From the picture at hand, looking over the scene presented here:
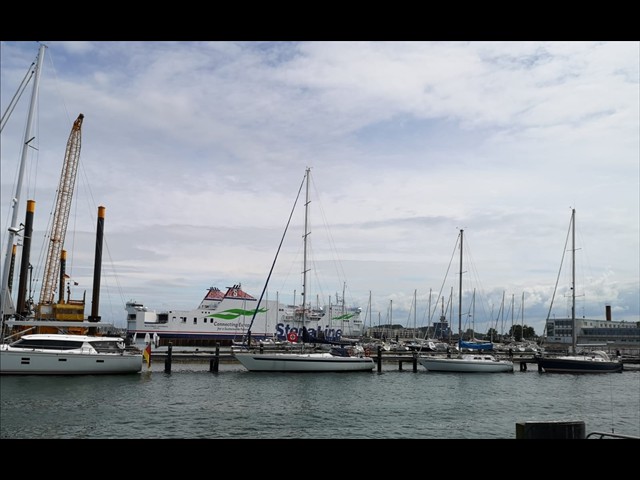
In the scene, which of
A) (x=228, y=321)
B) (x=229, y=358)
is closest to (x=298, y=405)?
(x=229, y=358)

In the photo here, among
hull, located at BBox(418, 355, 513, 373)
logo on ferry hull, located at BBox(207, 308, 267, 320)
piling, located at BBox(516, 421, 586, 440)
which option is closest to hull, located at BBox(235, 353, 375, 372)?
hull, located at BBox(418, 355, 513, 373)

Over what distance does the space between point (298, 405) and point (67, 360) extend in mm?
17460

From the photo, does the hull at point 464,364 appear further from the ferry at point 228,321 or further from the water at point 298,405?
the ferry at point 228,321

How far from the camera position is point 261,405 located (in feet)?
83.6

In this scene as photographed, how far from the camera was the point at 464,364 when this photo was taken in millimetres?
44281

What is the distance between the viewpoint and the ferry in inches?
2808

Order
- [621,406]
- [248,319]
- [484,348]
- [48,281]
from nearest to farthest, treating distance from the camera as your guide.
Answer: [621,406]
[48,281]
[484,348]
[248,319]

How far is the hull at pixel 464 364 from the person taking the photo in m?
44.2

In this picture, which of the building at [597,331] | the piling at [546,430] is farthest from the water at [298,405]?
the building at [597,331]
